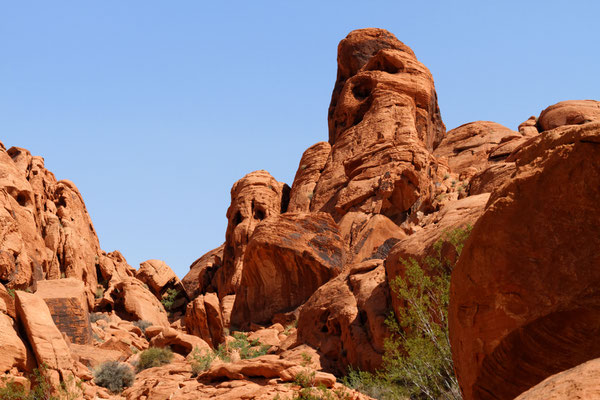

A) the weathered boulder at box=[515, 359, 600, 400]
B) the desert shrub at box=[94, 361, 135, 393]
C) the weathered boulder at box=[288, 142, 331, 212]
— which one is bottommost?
the weathered boulder at box=[515, 359, 600, 400]

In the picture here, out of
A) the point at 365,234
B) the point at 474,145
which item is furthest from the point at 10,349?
the point at 474,145

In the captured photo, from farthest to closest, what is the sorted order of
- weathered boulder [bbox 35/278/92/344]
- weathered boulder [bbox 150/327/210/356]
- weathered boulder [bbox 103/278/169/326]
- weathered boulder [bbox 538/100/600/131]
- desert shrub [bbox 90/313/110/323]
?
weathered boulder [bbox 538/100/600/131]
weathered boulder [bbox 103/278/169/326]
desert shrub [bbox 90/313/110/323]
weathered boulder [bbox 150/327/210/356]
weathered boulder [bbox 35/278/92/344]

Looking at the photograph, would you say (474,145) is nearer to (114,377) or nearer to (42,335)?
(114,377)

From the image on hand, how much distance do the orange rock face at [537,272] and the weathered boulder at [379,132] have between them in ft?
83.8

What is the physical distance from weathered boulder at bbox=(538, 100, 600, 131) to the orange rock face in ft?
118

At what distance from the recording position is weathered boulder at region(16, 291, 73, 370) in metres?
14.7

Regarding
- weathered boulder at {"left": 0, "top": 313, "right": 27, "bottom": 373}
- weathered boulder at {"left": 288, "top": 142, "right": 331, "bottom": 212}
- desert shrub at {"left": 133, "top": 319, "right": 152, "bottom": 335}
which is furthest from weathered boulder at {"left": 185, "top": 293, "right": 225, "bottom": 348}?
weathered boulder at {"left": 288, "top": 142, "right": 331, "bottom": 212}

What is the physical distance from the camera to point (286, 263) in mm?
28891

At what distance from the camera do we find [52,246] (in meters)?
34.0

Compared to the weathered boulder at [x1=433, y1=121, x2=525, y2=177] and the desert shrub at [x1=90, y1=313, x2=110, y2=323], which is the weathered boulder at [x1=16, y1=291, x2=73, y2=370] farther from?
the weathered boulder at [x1=433, y1=121, x2=525, y2=177]

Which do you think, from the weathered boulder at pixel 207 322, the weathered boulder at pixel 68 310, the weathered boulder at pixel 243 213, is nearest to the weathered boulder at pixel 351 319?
the weathered boulder at pixel 207 322

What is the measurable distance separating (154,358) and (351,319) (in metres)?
6.55

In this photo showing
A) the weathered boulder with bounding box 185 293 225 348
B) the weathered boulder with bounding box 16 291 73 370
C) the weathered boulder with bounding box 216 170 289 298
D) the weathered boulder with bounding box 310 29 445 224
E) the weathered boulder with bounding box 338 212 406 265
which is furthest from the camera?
the weathered boulder with bounding box 216 170 289 298

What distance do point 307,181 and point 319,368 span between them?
23.7 meters
